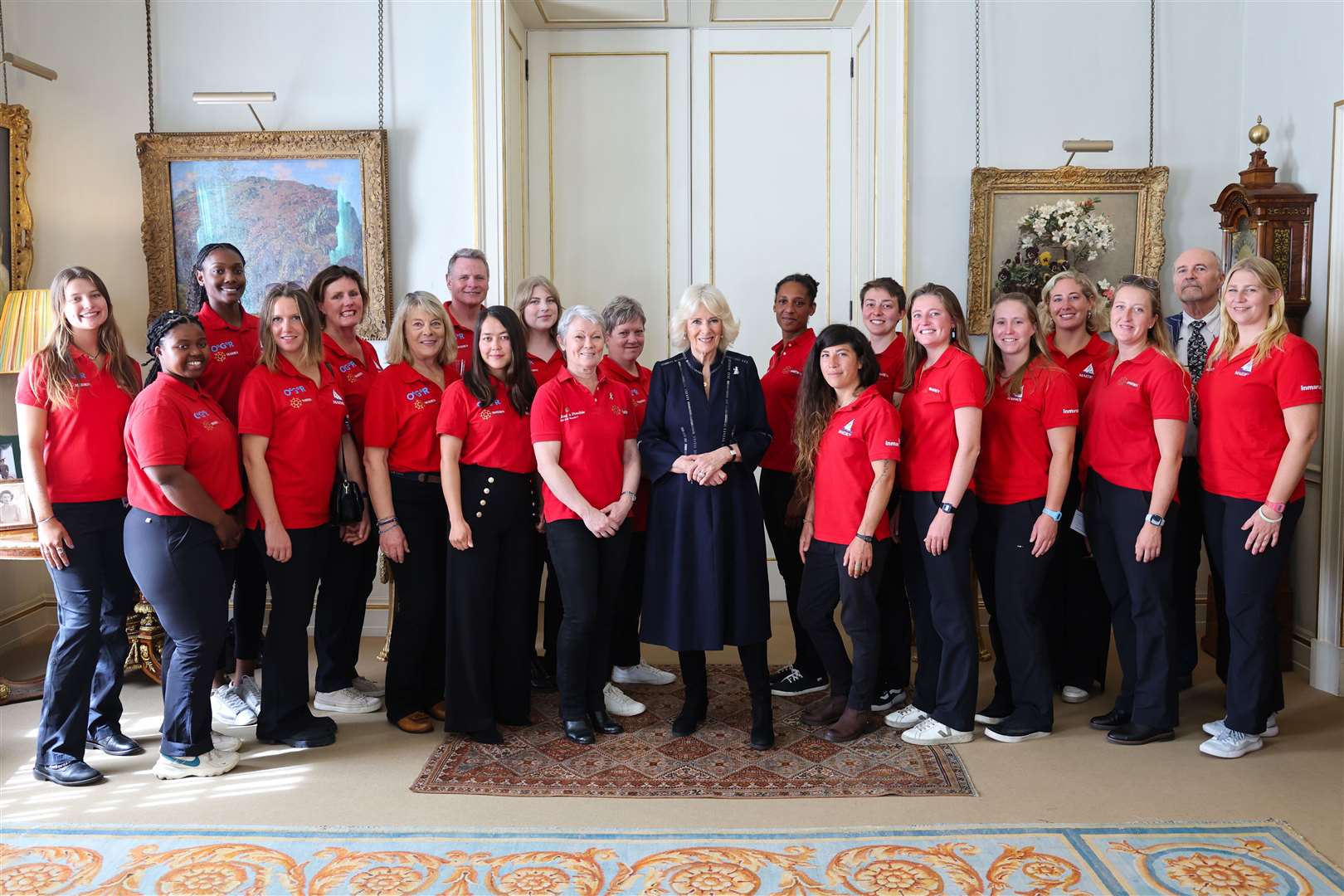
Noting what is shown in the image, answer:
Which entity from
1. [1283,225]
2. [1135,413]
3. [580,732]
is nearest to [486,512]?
[580,732]

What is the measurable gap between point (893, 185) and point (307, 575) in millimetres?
3342

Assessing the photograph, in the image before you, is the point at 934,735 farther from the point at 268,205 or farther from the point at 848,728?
the point at 268,205

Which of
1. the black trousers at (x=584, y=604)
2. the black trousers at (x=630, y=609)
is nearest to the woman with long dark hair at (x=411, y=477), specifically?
the black trousers at (x=584, y=604)

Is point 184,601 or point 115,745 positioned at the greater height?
point 184,601

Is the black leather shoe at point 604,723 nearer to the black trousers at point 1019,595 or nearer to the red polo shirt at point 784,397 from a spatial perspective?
the red polo shirt at point 784,397

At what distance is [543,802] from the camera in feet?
10.5

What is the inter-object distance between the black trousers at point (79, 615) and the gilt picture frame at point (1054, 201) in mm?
3879

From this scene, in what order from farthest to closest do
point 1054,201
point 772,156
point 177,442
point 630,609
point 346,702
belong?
point 772,156 < point 1054,201 < point 630,609 < point 346,702 < point 177,442

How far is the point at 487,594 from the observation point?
365 centimetres

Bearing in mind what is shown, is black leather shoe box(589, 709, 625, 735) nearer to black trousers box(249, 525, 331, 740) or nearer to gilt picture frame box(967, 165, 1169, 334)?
black trousers box(249, 525, 331, 740)

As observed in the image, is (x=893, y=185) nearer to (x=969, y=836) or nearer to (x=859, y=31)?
(x=859, y=31)

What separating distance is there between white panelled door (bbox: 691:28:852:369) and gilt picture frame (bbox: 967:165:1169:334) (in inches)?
33.4

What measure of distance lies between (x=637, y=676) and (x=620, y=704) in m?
0.41

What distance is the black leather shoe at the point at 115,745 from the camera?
3.62m
